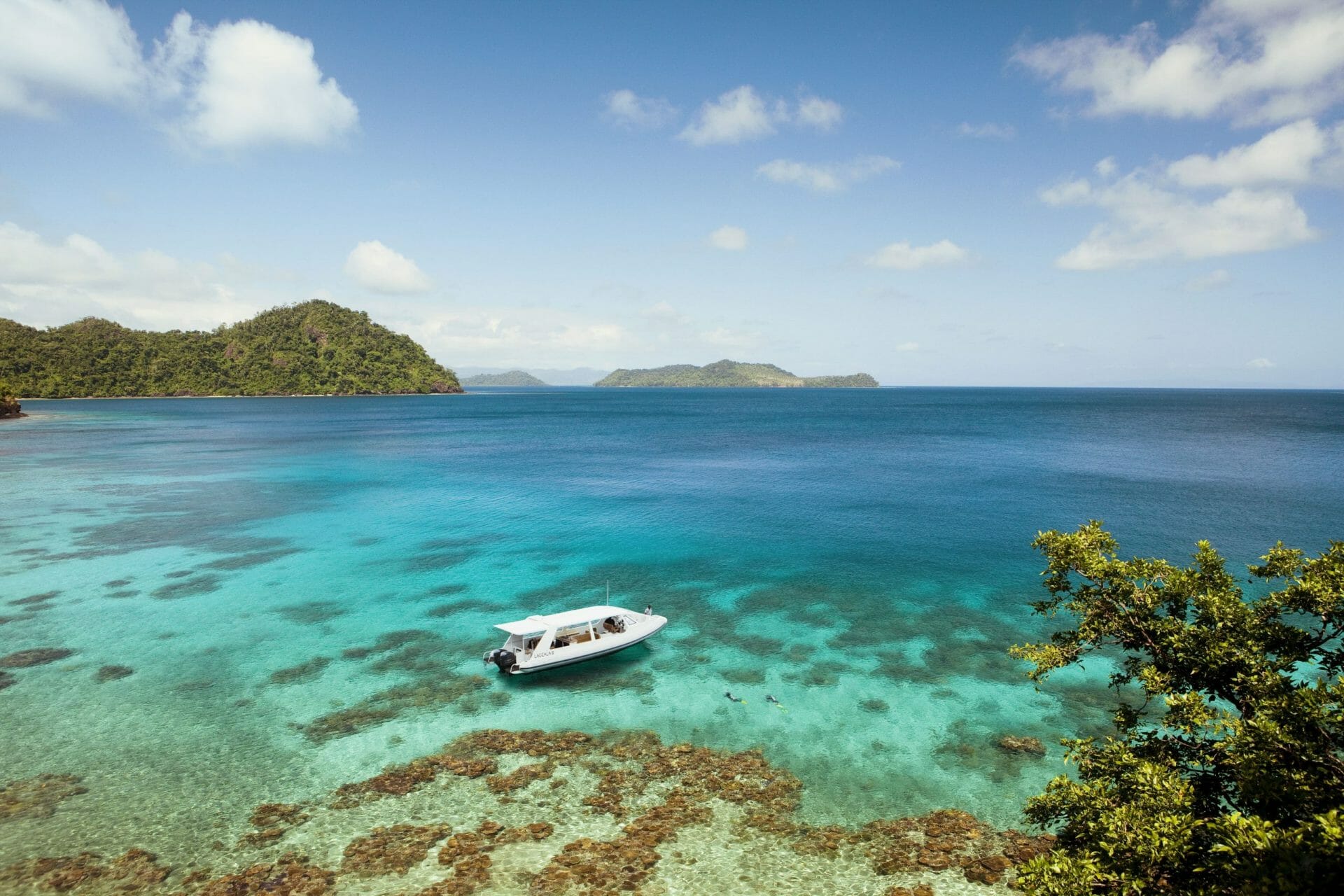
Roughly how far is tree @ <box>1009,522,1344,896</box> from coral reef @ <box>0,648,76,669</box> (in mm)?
43350

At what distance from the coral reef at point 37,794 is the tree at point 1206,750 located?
29.6m

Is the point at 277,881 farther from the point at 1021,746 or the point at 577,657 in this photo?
the point at 1021,746

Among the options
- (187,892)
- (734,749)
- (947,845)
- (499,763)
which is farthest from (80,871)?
(947,845)

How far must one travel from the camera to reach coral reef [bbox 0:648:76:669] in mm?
30328

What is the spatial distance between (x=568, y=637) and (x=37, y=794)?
19.9m

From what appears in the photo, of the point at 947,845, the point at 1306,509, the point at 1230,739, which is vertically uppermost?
the point at 1230,739

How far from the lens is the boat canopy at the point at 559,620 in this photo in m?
30.5

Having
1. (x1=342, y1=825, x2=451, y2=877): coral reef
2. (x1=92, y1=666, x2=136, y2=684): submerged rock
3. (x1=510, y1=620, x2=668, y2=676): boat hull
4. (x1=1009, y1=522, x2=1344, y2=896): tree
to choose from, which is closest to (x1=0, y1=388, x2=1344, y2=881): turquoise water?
(x1=92, y1=666, x2=136, y2=684): submerged rock

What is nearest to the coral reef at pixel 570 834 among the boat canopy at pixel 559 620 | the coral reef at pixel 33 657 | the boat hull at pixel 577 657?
the boat hull at pixel 577 657

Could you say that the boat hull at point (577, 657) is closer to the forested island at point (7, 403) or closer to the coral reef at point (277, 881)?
the coral reef at point (277, 881)

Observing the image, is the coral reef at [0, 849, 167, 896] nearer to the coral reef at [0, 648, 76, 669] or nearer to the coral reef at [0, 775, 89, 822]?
the coral reef at [0, 775, 89, 822]

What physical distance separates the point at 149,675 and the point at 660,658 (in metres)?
25.5

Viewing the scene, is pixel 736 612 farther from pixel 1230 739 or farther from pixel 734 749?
pixel 1230 739

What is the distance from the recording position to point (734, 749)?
81.2ft
